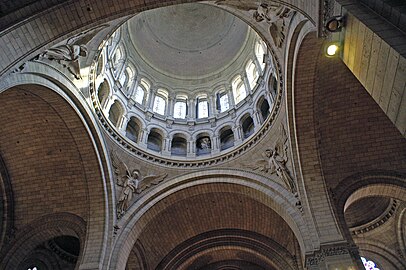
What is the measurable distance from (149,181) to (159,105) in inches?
214

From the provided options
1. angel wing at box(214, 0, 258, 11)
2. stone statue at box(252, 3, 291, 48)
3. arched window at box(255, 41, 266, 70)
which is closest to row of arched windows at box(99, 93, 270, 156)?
arched window at box(255, 41, 266, 70)

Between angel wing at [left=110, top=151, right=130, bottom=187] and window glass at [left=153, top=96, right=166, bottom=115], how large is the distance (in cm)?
481

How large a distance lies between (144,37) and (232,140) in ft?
28.2

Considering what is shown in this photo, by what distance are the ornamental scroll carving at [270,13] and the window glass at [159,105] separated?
923cm

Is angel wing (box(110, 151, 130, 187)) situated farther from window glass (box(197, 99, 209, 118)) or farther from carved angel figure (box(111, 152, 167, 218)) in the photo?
window glass (box(197, 99, 209, 118))

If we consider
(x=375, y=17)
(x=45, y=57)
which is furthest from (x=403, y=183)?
(x=45, y=57)

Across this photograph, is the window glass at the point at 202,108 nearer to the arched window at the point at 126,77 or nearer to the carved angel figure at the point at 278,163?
the arched window at the point at 126,77

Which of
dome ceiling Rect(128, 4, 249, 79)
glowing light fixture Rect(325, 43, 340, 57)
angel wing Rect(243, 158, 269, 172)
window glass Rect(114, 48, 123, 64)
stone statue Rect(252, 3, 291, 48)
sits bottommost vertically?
glowing light fixture Rect(325, 43, 340, 57)

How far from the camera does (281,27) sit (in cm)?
1015

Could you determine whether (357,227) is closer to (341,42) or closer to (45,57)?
(341,42)

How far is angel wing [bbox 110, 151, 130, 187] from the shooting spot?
1401 centimetres

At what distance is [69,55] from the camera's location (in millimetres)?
10578

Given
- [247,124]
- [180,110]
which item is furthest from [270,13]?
[180,110]

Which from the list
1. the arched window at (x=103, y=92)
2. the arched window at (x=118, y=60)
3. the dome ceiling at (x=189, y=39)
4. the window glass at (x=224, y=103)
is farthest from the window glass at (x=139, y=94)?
the window glass at (x=224, y=103)
